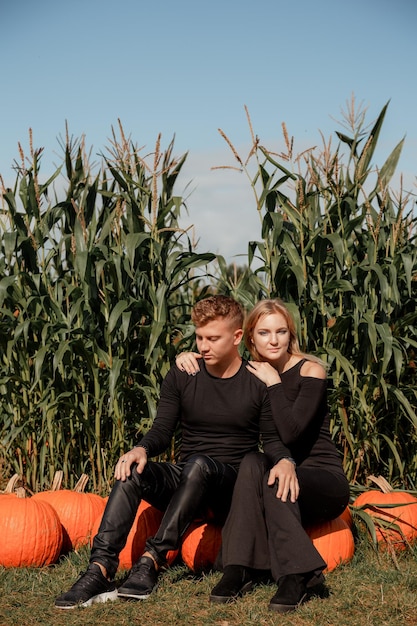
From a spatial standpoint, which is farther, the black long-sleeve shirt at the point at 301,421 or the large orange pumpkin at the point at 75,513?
the large orange pumpkin at the point at 75,513

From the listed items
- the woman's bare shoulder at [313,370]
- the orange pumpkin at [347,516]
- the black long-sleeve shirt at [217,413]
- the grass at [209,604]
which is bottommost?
the grass at [209,604]

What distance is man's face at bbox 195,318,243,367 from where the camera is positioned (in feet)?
13.3

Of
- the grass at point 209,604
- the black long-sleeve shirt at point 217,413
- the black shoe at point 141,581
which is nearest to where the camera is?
the grass at point 209,604

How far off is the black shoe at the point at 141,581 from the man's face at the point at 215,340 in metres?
1.09

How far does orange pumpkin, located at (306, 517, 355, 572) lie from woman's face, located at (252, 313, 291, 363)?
97 centimetres

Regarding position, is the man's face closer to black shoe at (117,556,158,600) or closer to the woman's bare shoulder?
the woman's bare shoulder

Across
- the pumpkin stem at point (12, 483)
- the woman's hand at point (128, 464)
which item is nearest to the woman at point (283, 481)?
the woman's hand at point (128, 464)

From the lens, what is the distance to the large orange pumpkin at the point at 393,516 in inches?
178

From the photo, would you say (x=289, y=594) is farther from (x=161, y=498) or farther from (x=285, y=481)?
(x=161, y=498)

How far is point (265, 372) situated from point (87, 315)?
170cm

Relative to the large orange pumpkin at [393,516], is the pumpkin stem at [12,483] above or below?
above

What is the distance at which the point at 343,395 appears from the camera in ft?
16.4

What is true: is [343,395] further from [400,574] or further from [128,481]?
[128,481]

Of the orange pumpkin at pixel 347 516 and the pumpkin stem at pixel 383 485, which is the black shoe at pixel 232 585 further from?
the pumpkin stem at pixel 383 485
